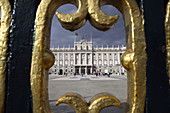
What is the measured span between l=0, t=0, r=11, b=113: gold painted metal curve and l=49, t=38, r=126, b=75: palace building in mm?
43226

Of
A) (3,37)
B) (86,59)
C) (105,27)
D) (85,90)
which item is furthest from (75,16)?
(86,59)

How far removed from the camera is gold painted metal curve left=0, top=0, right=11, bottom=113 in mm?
522

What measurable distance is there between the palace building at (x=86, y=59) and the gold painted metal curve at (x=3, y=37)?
43.2 m

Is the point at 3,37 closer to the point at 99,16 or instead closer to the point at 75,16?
the point at 75,16

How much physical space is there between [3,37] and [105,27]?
48 cm

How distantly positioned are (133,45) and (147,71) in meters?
0.13

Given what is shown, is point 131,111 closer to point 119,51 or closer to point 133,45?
point 133,45

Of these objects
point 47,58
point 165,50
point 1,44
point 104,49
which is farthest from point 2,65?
point 104,49

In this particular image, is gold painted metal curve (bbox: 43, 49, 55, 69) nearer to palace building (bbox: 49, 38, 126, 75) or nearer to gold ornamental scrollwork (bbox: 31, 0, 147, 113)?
gold ornamental scrollwork (bbox: 31, 0, 147, 113)

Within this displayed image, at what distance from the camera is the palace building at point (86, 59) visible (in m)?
44.2

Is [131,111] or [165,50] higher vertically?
[165,50]

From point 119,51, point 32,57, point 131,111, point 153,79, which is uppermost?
point 119,51

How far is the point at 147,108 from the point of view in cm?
52

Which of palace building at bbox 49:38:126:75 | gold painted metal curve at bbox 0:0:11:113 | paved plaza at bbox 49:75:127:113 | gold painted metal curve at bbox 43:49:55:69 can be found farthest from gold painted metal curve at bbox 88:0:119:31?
palace building at bbox 49:38:126:75
